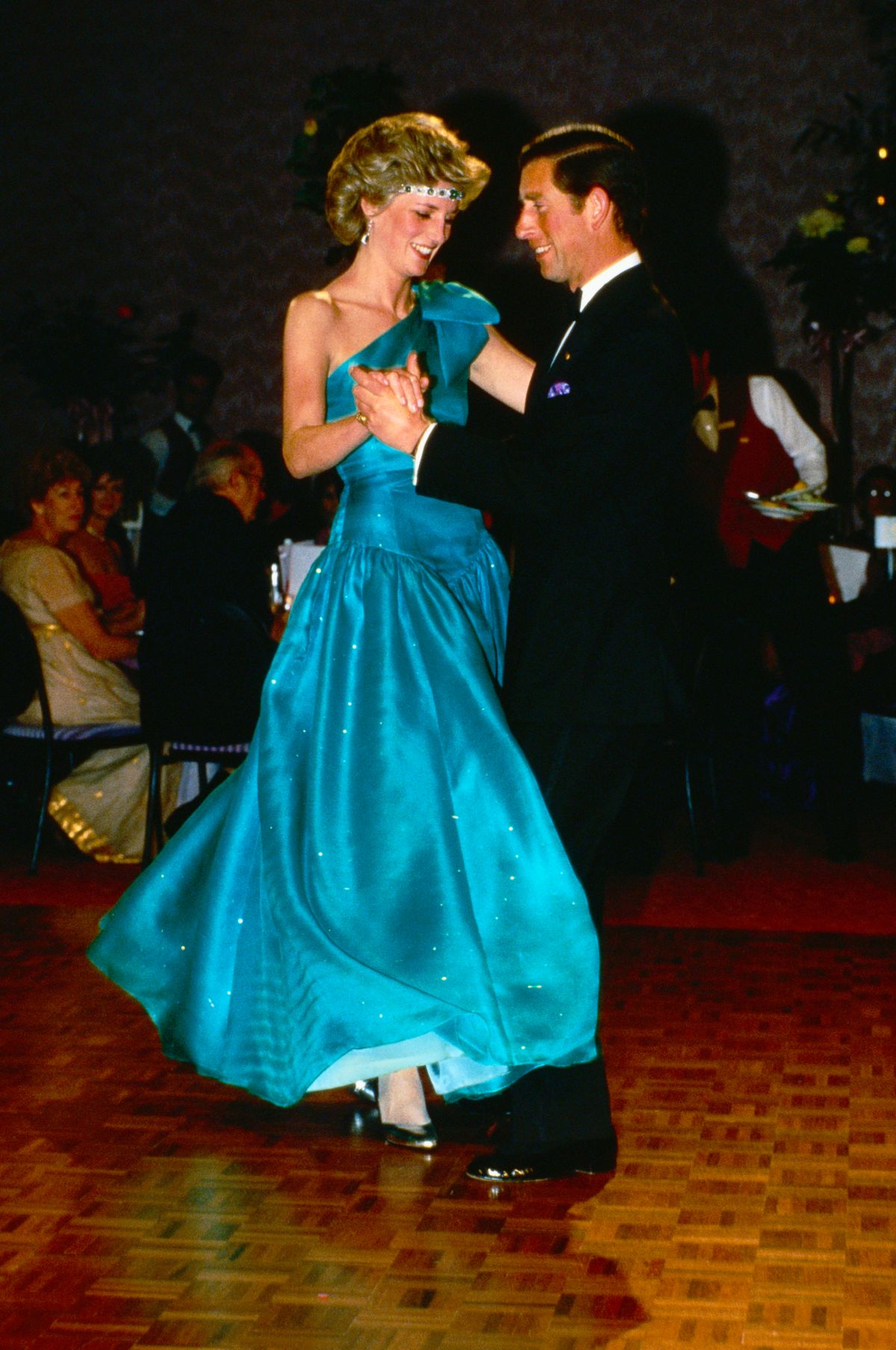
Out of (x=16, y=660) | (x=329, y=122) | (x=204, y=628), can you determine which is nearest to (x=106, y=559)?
(x=16, y=660)

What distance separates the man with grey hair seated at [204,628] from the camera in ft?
13.0

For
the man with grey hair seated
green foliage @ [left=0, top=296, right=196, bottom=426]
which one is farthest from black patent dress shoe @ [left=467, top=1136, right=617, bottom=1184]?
green foliage @ [left=0, top=296, right=196, bottom=426]

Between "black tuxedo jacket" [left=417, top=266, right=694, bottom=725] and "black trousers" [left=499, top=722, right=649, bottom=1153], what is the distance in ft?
0.19

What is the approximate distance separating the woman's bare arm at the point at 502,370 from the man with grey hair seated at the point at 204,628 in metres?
1.41

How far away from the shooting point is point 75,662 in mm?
4594

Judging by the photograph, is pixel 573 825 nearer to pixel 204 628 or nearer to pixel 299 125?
pixel 204 628

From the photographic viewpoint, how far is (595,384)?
2.18 m

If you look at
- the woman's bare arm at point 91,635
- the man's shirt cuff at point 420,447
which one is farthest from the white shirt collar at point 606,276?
the woman's bare arm at point 91,635

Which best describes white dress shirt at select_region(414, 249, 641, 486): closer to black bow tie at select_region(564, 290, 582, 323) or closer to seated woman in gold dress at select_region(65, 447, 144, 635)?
black bow tie at select_region(564, 290, 582, 323)

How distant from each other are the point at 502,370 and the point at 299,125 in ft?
17.6

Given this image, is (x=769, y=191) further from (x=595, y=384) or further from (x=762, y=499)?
(x=595, y=384)

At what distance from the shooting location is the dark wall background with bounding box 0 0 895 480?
708 centimetres

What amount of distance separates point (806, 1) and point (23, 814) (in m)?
4.71

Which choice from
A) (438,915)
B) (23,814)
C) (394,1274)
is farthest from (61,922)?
(394,1274)
